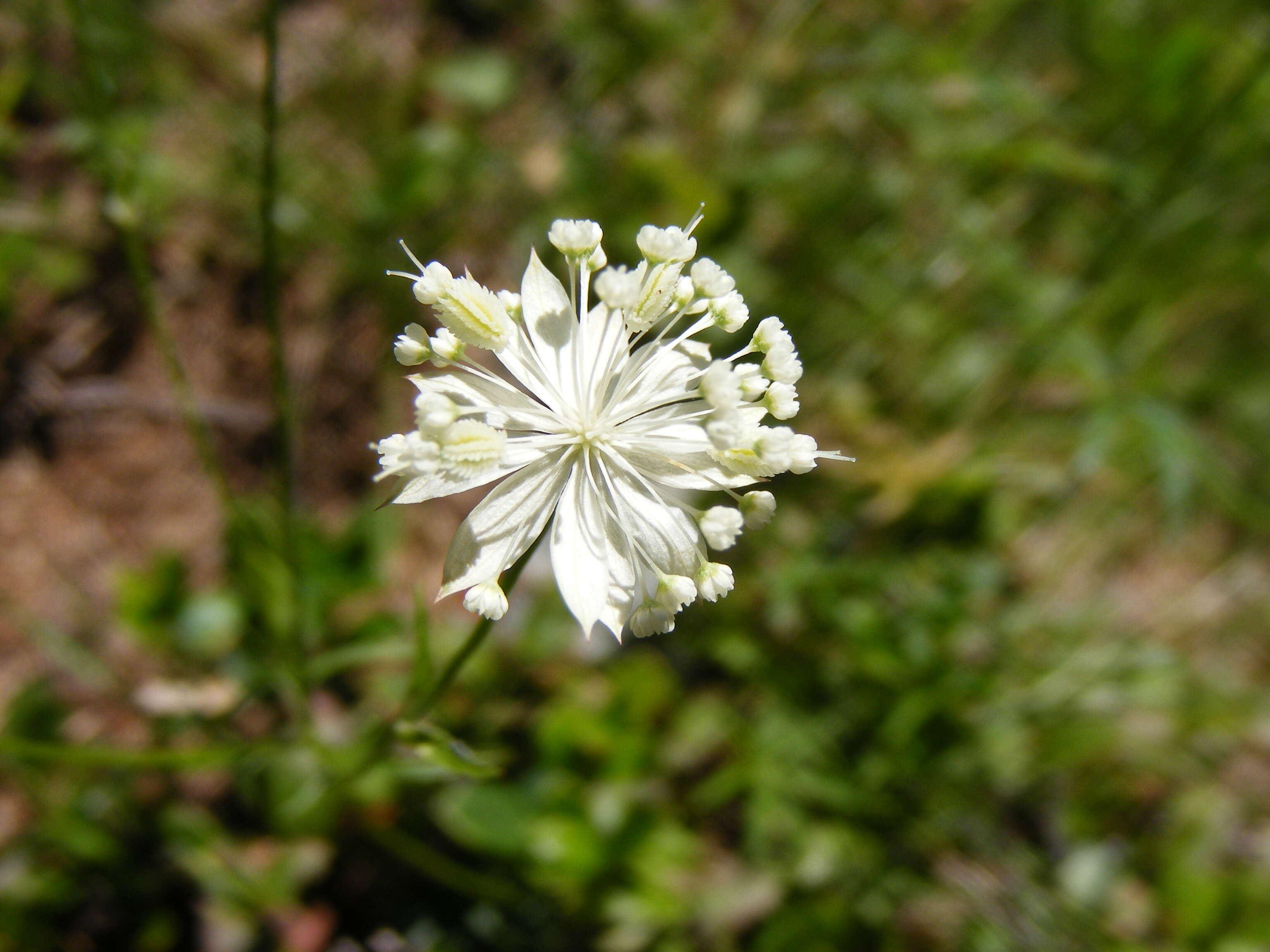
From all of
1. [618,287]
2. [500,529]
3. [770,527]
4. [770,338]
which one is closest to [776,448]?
[770,338]

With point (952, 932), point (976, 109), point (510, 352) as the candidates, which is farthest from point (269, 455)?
point (976, 109)

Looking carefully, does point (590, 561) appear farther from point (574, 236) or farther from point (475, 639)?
point (574, 236)

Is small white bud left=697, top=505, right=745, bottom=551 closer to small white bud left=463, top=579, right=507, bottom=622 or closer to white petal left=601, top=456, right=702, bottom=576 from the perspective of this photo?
white petal left=601, top=456, right=702, bottom=576

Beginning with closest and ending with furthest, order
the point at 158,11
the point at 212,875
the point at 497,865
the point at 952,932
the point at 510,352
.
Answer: the point at 510,352
the point at 212,875
the point at 497,865
the point at 952,932
the point at 158,11

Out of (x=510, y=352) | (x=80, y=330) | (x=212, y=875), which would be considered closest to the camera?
(x=510, y=352)

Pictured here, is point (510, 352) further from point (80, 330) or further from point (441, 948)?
point (80, 330)

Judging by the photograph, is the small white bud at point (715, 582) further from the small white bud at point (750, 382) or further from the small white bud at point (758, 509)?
the small white bud at point (750, 382)
